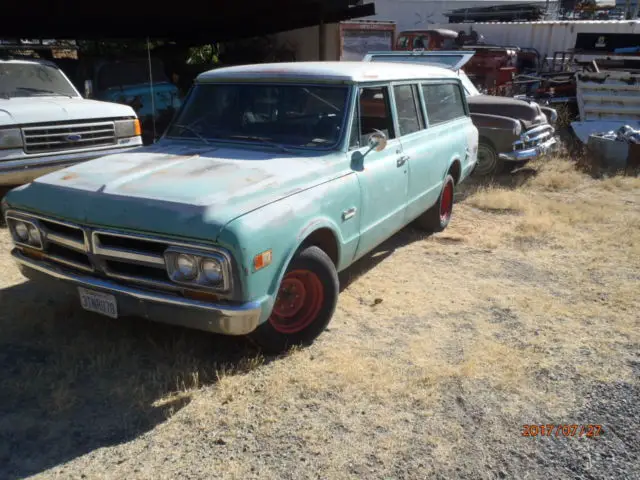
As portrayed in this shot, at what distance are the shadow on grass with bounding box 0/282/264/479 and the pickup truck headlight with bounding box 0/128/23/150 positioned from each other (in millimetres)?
2156

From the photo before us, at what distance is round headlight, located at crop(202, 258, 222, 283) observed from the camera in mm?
2989

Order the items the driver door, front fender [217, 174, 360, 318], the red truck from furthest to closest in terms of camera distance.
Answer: the red truck → the driver door → front fender [217, 174, 360, 318]

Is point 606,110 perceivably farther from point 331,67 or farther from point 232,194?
point 232,194

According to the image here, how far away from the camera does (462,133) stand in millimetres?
6457

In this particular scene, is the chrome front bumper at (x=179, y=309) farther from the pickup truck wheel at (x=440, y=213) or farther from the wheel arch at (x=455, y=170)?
the wheel arch at (x=455, y=170)

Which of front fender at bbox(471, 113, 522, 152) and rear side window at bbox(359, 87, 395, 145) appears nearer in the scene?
rear side window at bbox(359, 87, 395, 145)

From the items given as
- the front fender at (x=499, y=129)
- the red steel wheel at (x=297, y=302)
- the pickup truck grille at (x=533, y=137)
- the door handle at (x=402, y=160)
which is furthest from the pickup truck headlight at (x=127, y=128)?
the pickup truck grille at (x=533, y=137)

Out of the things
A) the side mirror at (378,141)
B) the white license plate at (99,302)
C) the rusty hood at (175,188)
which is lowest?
the white license plate at (99,302)

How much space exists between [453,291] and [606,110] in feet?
27.7

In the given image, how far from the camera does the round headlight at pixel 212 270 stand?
299 centimetres

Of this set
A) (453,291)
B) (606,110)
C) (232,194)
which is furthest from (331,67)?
(606,110)

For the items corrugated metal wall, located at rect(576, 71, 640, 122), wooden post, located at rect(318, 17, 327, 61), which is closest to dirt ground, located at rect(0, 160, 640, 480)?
corrugated metal wall, located at rect(576, 71, 640, 122)

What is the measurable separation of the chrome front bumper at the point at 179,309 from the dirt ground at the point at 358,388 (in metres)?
0.46
